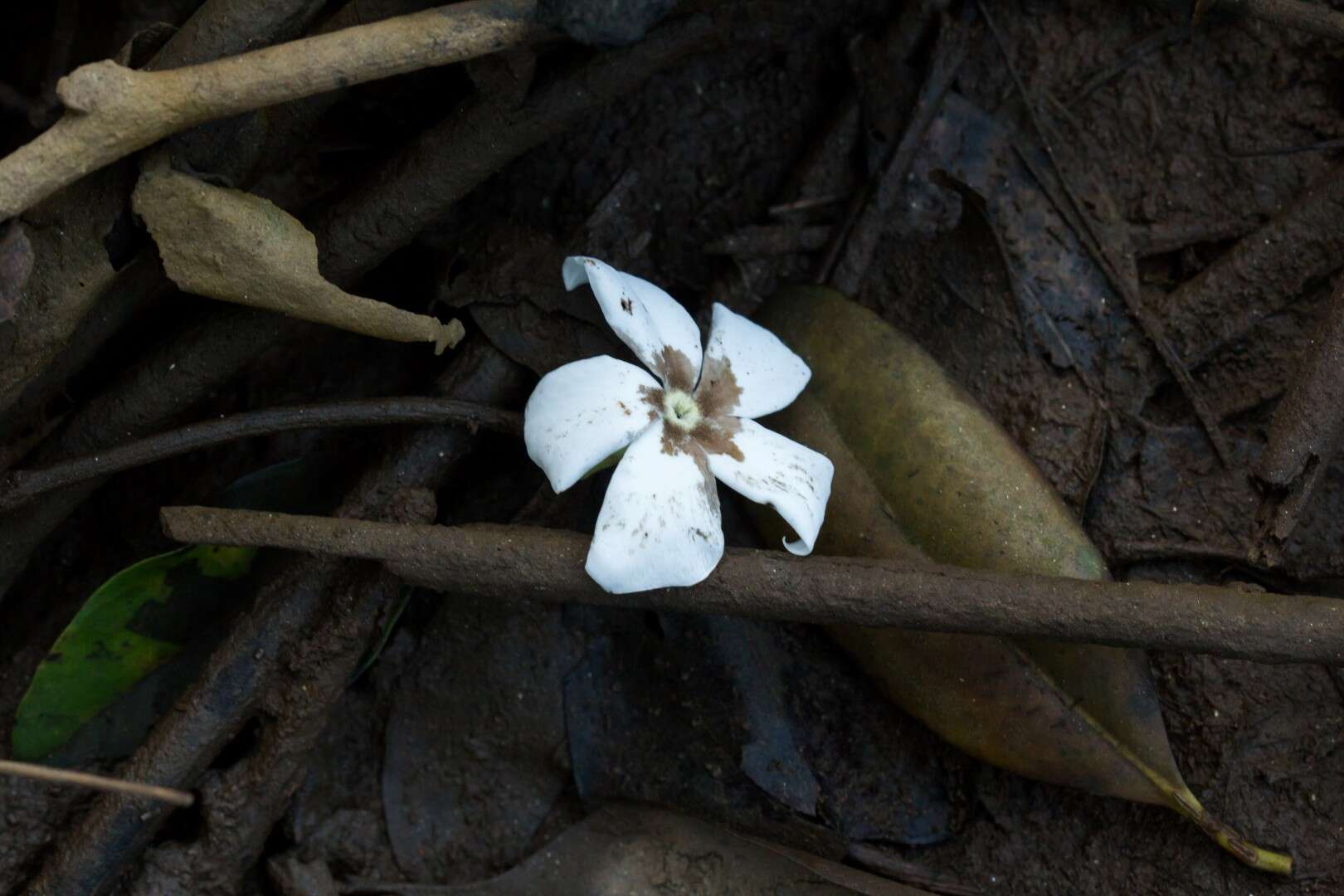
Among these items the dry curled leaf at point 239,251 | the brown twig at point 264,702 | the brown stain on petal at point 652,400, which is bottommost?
the brown twig at point 264,702

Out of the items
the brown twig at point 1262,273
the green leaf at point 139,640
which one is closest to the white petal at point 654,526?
the green leaf at point 139,640

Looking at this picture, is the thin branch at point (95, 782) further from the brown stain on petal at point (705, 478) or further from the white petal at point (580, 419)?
the brown stain on petal at point (705, 478)

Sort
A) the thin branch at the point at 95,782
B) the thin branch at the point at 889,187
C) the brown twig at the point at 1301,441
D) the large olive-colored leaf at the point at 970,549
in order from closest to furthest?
the thin branch at the point at 95,782
the brown twig at the point at 1301,441
the large olive-colored leaf at the point at 970,549
the thin branch at the point at 889,187

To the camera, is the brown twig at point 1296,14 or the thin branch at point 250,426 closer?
the thin branch at point 250,426

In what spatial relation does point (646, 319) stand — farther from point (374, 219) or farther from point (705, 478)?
point (374, 219)

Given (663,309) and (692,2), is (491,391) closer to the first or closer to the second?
(663,309)
